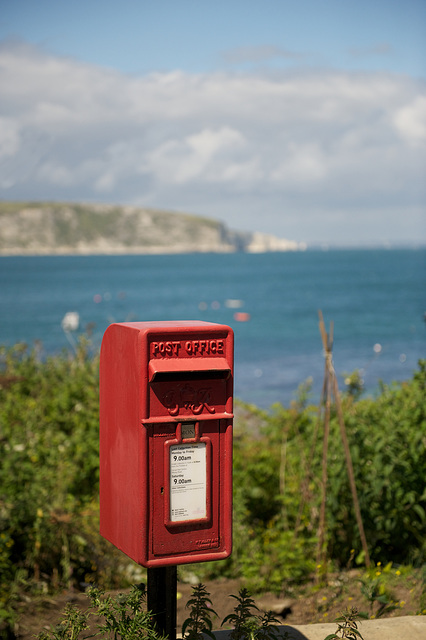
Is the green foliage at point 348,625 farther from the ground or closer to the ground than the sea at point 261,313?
closer to the ground

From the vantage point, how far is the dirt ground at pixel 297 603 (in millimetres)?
4254

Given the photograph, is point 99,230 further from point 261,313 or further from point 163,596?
point 163,596

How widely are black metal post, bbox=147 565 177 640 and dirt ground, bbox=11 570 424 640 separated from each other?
112 centimetres

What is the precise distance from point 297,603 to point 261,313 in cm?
4851

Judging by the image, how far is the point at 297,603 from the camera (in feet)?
15.4

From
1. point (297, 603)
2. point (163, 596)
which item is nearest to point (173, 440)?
point (163, 596)

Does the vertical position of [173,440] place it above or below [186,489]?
above

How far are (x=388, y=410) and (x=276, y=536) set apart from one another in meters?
1.28

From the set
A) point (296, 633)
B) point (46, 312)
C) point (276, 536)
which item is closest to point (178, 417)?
point (296, 633)

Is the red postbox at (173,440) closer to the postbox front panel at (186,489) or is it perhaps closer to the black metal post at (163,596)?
the postbox front panel at (186,489)

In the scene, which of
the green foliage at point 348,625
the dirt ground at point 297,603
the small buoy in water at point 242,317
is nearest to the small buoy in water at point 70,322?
the dirt ground at point 297,603

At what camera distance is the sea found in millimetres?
22469

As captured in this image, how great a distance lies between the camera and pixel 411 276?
94.6 meters

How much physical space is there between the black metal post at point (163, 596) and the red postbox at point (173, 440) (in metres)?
0.15
